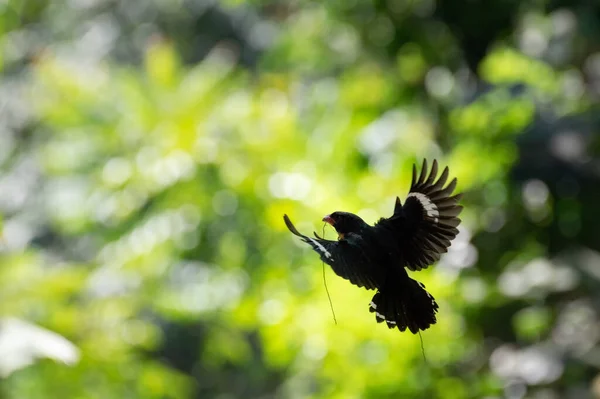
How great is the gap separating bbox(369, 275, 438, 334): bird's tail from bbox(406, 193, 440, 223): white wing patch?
2.4 inches

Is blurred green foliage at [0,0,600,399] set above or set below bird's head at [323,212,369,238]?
above

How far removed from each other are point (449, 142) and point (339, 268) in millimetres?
1731

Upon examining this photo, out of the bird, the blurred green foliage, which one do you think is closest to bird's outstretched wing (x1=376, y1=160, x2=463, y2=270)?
the bird

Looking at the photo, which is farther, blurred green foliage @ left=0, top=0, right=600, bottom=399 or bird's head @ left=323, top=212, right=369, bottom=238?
blurred green foliage @ left=0, top=0, right=600, bottom=399

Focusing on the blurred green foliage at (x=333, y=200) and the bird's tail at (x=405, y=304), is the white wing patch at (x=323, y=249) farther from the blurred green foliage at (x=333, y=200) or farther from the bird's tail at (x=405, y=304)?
the blurred green foliage at (x=333, y=200)

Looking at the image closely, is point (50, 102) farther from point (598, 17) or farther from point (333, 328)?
point (598, 17)

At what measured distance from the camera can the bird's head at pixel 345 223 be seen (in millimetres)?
428

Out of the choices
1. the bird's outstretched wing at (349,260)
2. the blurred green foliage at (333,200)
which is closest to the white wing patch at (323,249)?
the bird's outstretched wing at (349,260)

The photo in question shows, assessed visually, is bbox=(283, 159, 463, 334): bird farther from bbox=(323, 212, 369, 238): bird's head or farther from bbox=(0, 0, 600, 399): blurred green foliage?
bbox=(0, 0, 600, 399): blurred green foliage

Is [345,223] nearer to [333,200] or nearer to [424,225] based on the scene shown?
[424,225]

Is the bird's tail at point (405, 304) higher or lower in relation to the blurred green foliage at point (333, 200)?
lower

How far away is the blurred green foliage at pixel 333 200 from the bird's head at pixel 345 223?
1021mm

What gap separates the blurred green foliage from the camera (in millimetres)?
1846

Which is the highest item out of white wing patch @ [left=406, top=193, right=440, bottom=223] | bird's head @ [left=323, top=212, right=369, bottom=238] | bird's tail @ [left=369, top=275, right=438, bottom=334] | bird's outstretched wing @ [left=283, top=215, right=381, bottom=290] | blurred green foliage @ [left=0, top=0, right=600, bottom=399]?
blurred green foliage @ [left=0, top=0, right=600, bottom=399]
